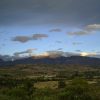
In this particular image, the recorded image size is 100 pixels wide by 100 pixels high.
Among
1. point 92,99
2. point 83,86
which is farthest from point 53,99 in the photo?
point 83,86

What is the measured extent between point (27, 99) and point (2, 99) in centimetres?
451

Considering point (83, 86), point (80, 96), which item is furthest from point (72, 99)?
point (83, 86)

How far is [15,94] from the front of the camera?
51.2 metres

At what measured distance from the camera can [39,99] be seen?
43.7 metres

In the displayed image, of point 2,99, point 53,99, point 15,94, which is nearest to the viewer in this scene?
point 2,99

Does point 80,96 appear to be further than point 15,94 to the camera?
No

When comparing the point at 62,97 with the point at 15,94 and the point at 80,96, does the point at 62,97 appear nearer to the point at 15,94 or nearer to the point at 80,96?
the point at 80,96

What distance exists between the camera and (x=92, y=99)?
152ft

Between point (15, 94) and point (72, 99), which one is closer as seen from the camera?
point (72, 99)

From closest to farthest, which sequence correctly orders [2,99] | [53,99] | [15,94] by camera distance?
[2,99] → [53,99] → [15,94]

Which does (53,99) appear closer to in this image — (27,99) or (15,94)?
(27,99)

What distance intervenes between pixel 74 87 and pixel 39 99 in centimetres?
965

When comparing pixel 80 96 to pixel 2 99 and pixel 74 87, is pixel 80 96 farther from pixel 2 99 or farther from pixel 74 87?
pixel 2 99

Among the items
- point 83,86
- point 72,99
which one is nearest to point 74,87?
point 83,86
